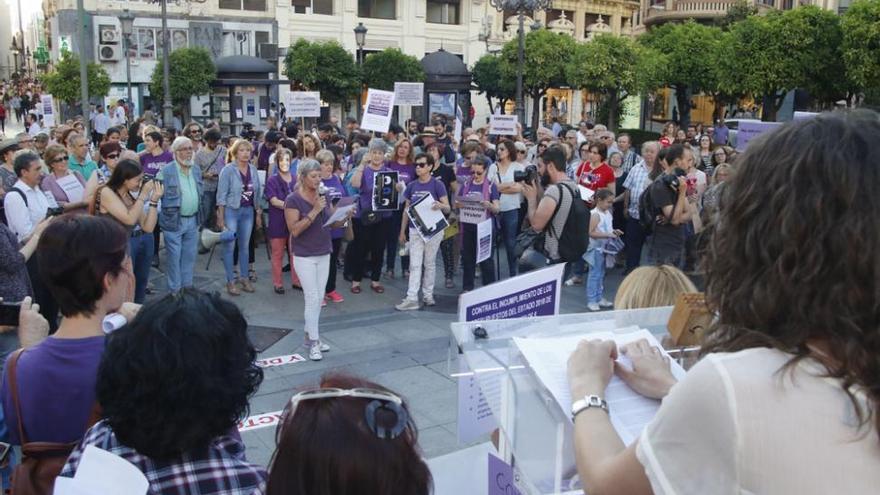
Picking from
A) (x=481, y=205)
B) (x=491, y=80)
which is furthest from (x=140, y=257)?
(x=491, y=80)

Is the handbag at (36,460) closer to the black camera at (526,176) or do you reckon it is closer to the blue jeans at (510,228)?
the black camera at (526,176)

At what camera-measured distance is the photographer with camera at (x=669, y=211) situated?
786 cm

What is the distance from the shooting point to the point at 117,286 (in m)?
2.84

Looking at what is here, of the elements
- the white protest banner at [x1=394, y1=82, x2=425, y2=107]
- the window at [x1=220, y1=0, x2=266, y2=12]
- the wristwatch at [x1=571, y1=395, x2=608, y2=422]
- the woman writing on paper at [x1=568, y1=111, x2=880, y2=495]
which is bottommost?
the wristwatch at [x1=571, y1=395, x2=608, y2=422]

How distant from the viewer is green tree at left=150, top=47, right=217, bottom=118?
31.4 metres

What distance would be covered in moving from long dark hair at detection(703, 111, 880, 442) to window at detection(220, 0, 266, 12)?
41.9 m

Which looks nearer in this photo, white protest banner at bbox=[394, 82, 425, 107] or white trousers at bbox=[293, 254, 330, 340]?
white trousers at bbox=[293, 254, 330, 340]

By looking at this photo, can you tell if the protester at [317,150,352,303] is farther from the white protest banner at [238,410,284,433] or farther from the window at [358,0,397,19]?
the window at [358,0,397,19]

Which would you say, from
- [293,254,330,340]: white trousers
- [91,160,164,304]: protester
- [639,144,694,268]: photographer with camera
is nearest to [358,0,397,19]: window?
[639,144,694,268]: photographer with camera

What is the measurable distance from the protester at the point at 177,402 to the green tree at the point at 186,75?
30.9 m

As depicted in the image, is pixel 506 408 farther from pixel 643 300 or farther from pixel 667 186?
pixel 667 186

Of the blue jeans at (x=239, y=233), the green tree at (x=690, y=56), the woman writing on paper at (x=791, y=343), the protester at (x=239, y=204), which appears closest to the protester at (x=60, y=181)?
the protester at (x=239, y=204)

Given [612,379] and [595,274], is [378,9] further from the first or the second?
[612,379]

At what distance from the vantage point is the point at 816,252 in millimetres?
1281
